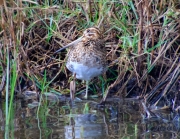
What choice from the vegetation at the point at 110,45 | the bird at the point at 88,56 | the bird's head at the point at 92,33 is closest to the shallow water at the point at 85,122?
the vegetation at the point at 110,45

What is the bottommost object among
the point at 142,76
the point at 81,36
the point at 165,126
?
the point at 165,126

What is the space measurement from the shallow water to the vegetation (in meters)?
0.18

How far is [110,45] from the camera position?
242 inches

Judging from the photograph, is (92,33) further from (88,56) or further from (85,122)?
(85,122)

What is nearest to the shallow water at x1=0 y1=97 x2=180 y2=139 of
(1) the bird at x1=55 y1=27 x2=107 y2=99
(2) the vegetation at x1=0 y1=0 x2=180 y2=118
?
(2) the vegetation at x1=0 y1=0 x2=180 y2=118

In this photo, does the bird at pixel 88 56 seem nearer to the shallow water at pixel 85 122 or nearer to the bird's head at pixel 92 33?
the bird's head at pixel 92 33

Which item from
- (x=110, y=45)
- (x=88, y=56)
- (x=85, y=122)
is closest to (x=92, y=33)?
(x=88, y=56)

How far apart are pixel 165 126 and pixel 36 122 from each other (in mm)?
1125

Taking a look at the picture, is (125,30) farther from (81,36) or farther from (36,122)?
(36,122)

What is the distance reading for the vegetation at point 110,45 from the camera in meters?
Result: 5.59

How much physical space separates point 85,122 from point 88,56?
104 centimetres

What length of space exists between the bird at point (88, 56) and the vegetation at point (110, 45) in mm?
191

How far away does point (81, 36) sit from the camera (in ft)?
20.0

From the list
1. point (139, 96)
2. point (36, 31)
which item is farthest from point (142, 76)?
point (36, 31)
